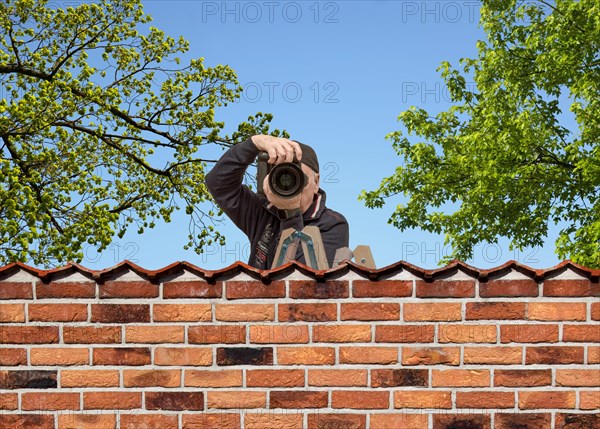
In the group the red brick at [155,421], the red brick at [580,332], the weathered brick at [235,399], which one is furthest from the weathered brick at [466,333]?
the red brick at [155,421]

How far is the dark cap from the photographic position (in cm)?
596

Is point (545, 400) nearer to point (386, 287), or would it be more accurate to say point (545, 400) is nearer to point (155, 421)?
point (386, 287)

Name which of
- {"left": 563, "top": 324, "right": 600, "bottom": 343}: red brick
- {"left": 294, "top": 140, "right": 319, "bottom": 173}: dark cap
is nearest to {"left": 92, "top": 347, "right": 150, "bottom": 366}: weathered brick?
{"left": 563, "top": 324, "right": 600, "bottom": 343}: red brick

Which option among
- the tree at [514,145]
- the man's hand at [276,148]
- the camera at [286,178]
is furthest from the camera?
the tree at [514,145]

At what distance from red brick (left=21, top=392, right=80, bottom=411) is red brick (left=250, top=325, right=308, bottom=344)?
1.02 metres

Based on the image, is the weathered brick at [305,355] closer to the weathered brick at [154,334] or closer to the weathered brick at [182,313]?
the weathered brick at [182,313]

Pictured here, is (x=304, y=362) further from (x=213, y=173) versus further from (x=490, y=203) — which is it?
(x=490, y=203)

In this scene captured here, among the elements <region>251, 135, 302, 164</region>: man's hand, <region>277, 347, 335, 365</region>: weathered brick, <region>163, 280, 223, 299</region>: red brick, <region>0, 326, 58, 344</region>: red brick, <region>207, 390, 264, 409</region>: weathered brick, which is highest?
<region>251, 135, 302, 164</region>: man's hand

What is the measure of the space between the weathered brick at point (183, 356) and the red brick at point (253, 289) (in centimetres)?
32

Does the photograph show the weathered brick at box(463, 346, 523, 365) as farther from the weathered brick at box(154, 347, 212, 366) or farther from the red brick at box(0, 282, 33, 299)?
the red brick at box(0, 282, 33, 299)

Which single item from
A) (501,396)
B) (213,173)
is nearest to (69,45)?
(213,173)

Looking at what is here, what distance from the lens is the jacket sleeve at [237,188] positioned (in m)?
5.54

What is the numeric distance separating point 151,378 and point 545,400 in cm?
204

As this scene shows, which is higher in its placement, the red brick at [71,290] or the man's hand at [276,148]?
the man's hand at [276,148]
